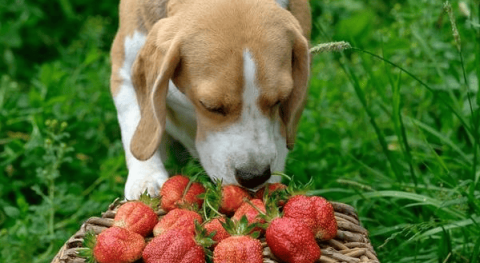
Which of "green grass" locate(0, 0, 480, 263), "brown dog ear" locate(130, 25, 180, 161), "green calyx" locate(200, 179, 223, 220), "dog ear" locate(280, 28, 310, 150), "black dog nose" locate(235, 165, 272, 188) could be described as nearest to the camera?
"green calyx" locate(200, 179, 223, 220)

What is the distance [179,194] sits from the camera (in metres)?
2.69

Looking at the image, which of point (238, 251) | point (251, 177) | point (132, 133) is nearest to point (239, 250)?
point (238, 251)

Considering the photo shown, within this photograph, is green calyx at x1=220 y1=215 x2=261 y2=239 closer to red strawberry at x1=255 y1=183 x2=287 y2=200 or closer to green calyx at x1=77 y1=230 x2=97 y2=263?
red strawberry at x1=255 y1=183 x2=287 y2=200

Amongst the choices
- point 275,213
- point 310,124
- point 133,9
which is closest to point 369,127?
point 310,124

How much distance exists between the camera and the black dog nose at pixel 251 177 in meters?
2.84

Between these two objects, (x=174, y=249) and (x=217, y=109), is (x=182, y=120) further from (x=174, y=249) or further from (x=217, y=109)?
(x=174, y=249)

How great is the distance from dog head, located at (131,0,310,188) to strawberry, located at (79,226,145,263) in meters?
0.59

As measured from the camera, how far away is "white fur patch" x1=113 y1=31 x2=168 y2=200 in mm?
3244

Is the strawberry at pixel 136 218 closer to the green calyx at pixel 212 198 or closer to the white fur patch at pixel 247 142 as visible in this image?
the green calyx at pixel 212 198

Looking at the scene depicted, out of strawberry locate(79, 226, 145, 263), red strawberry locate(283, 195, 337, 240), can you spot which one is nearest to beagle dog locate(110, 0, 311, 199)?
red strawberry locate(283, 195, 337, 240)

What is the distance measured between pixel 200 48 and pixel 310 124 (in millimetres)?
1491

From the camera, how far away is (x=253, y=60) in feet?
9.34

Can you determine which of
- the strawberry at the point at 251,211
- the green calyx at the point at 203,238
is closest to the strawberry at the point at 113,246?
the green calyx at the point at 203,238

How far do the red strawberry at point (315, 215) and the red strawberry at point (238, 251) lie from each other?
213 mm
